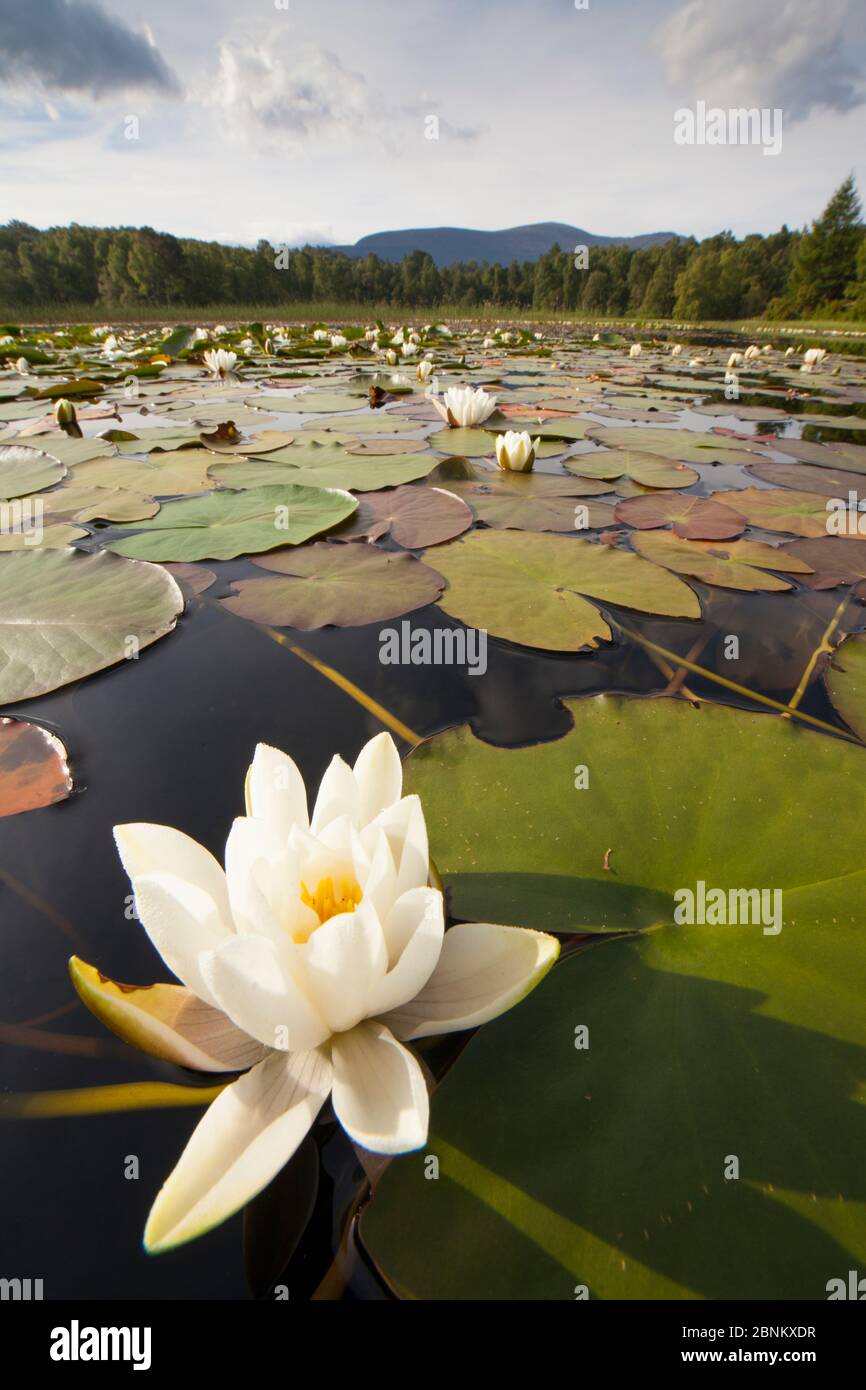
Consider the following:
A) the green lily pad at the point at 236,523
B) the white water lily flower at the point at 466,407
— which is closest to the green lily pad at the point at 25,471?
the green lily pad at the point at 236,523

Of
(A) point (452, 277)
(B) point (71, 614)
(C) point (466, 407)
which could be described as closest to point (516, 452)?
(C) point (466, 407)

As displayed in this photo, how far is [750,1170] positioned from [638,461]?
3.50 m

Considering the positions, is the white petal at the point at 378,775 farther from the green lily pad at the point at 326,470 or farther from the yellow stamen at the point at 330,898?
the green lily pad at the point at 326,470

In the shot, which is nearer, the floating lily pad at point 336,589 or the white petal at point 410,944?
the white petal at point 410,944

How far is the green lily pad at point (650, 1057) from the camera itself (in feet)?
2.22

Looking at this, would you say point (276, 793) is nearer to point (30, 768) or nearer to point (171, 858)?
point (171, 858)

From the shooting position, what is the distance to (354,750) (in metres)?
1.40

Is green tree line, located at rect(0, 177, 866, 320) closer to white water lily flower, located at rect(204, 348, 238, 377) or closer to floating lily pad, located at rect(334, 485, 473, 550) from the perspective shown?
white water lily flower, located at rect(204, 348, 238, 377)

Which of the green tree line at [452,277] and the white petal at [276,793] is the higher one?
the green tree line at [452,277]

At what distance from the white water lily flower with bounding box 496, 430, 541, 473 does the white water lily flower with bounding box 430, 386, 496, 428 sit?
3.43 ft

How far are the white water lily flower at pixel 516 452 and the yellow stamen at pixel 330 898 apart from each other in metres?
2.95

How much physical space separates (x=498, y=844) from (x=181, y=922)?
597 millimetres

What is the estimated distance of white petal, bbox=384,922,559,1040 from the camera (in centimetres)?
72

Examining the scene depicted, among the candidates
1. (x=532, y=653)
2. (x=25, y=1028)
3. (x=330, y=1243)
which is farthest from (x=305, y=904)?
(x=532, y=653)
